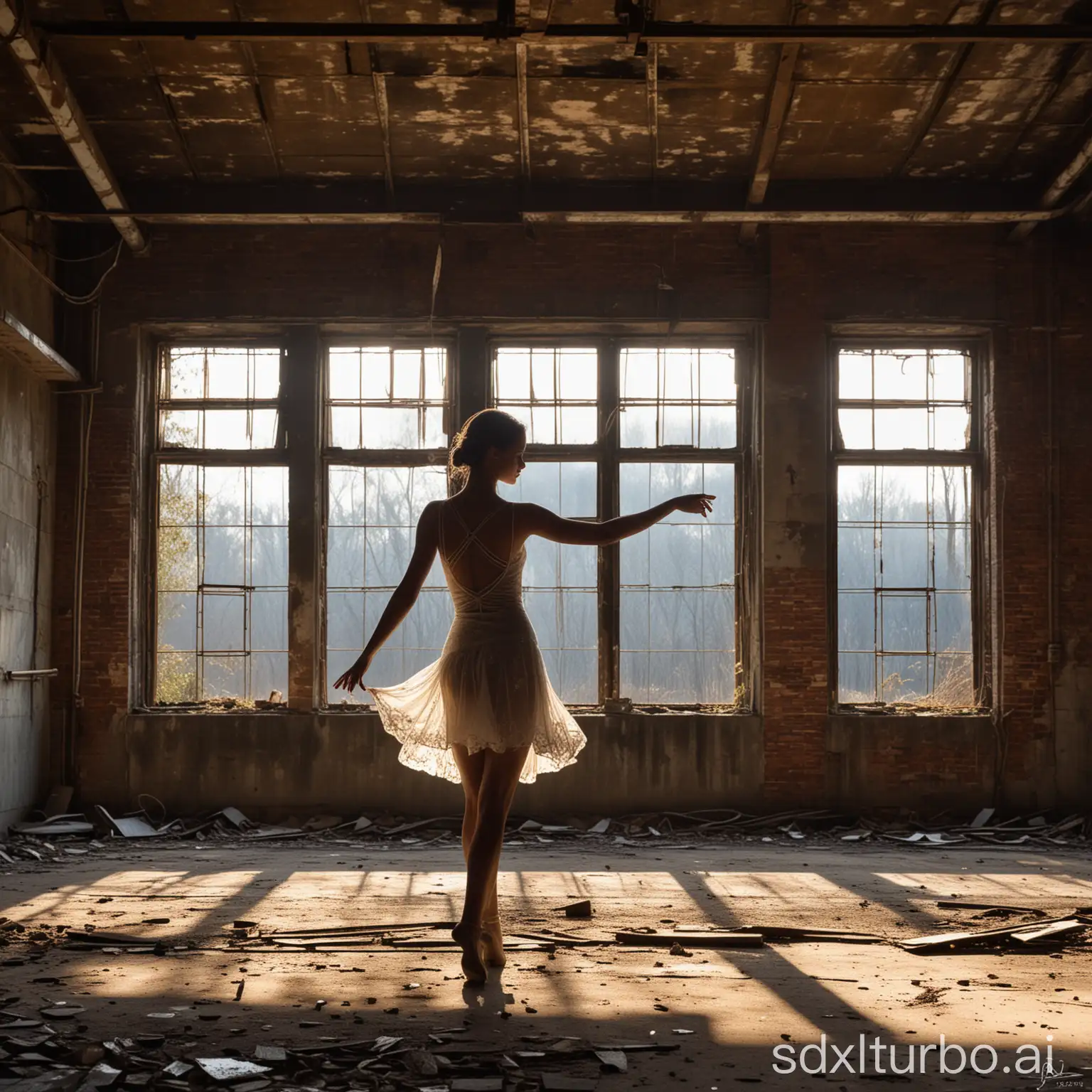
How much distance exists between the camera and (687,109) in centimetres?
811

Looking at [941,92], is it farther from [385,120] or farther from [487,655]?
[487,655]

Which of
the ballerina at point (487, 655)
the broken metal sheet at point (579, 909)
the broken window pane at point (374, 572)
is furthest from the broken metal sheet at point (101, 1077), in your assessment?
the broken window pane at point (374, 572)

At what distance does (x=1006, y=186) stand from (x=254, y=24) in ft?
17.9

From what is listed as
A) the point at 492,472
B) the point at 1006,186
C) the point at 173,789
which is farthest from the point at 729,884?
the point at 1006,186

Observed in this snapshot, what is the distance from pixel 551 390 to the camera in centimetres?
935

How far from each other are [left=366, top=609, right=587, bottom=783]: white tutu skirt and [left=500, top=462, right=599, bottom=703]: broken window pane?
15.7 ft

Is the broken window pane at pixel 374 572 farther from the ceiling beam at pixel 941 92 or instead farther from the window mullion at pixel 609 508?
the ceiling beam at pixel 941 92

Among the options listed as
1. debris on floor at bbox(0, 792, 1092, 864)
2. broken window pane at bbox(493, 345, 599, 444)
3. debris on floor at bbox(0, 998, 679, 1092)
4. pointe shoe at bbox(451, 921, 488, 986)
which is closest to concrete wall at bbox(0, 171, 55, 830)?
debris on floor at bbox(0, 792, 1092, 864)

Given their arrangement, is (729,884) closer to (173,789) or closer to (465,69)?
(173,789)

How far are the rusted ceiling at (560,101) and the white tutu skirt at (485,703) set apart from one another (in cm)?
404

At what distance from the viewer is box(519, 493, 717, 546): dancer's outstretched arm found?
3.83m

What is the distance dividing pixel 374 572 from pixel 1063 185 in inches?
217

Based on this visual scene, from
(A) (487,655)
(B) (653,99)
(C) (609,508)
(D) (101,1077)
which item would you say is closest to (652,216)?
(B) (653,99)

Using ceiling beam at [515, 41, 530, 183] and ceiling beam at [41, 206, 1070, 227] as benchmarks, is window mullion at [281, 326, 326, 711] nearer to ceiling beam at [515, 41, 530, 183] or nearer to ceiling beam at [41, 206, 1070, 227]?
ceiling beam at [41, 206, 1070, 227]
